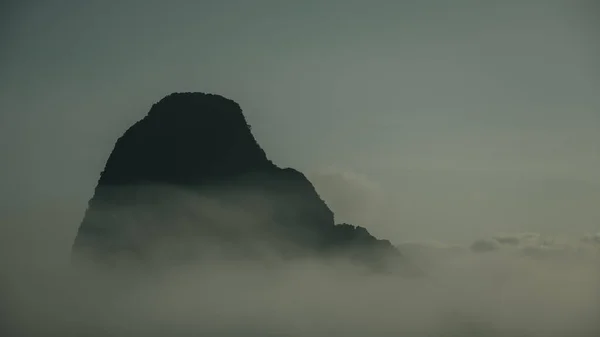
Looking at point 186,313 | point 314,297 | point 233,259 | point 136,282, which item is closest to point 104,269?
point 136,282

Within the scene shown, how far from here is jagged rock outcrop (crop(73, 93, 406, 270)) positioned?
93.4 m

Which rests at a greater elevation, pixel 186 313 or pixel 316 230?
pixel 316 230

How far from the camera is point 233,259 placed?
345 ft

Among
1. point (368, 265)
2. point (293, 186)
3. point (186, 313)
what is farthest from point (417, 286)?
point (186, 313)

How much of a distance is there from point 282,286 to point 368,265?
883 inches

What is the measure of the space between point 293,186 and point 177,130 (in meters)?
22.3

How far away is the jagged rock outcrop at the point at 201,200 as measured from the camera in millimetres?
93438

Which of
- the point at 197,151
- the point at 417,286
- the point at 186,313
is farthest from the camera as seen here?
the point at 186,313

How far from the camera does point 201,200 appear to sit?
99562 millimetres

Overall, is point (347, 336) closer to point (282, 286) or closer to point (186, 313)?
point (282, 286)

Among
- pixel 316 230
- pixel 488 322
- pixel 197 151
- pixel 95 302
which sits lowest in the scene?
pixel 95 302

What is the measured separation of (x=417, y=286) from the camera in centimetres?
10956

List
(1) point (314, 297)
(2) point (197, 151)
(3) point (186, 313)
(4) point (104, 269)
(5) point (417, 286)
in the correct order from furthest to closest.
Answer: (1) point (314, 297) < (3) point (186, 313) < (5) point (417, 286) < (2) point (197, 151) < (4) point (104, 269)

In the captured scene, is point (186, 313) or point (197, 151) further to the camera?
point (186, 313)
